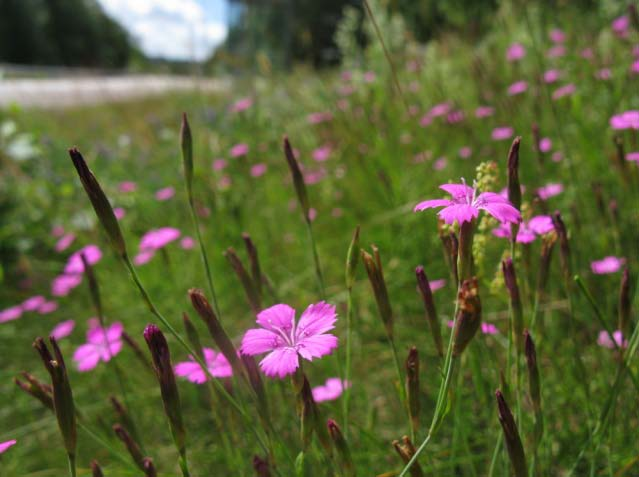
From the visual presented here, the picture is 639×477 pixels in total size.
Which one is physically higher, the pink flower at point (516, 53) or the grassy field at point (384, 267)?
the pink flower at point (516, 53)

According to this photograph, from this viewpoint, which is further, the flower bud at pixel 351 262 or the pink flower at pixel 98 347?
the pink flower at pixel 98 347

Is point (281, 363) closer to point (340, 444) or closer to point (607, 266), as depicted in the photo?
point (340, 444)

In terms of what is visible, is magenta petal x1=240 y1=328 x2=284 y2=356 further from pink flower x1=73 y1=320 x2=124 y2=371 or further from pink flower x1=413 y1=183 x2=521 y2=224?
pink flower x1=73 y1=320 x2=124 y2=371

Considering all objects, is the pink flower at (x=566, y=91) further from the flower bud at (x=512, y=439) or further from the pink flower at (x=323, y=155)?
Answer: the flower bud at (x=512, y=439)

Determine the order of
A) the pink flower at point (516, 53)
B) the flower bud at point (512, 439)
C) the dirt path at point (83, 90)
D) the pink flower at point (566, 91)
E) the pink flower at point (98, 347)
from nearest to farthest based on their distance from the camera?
the flower bud at point (512, 439) → the pink flower at point (98, 347) → the pink flower at point (566, 91) → the pink flower at point (516, 53) → the dirt path at point (83, 90)

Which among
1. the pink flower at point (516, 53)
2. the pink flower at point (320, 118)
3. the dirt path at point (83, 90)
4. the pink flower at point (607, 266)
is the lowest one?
the pink flower at point (607, 266)

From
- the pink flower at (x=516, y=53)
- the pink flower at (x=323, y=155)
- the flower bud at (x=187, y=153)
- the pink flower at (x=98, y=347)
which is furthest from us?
the pink flower at (x=516, y=53)

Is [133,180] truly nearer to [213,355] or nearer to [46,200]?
[46,200]

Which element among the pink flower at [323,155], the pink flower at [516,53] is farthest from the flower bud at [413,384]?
the pink flower at [516,53]

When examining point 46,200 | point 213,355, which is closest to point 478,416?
point 213,355
